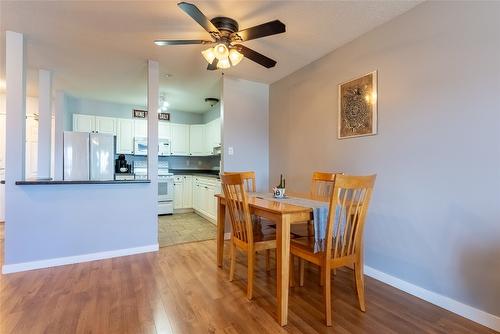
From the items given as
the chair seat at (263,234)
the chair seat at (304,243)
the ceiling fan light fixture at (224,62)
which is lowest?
the chair seat at (263,234)

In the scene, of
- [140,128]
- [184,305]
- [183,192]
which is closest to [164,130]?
[140,128]

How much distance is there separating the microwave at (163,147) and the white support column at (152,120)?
2.51 meters

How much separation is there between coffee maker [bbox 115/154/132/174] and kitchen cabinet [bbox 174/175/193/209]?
3.27ft

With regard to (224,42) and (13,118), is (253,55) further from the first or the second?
(13,118)

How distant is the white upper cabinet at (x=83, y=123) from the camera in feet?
15.9

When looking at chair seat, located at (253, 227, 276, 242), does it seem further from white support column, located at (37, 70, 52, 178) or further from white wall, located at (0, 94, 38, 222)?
white wall, located at (0, 94, 38, 222)

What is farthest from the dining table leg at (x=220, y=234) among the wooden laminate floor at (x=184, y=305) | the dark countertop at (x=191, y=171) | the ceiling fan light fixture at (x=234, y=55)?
the dark countertop at (x=191, y=171)

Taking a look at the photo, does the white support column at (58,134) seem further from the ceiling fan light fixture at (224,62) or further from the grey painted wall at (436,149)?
the grey painted wall at (436,149)

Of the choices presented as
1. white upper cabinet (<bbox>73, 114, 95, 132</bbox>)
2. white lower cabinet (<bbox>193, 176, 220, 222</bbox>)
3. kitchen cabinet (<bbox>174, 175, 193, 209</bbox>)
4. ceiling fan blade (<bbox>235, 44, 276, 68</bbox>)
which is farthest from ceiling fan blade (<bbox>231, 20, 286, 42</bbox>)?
white upper cabinet (<bbox>73, 114, 95, 132</bbox>)

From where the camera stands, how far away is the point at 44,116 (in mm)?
3439

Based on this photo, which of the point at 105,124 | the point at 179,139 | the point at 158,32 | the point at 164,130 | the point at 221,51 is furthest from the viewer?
the point at 179,139

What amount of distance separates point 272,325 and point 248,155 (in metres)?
2.60

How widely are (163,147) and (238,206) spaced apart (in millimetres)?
3984

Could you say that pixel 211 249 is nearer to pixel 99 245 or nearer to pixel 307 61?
pixel 99 245
